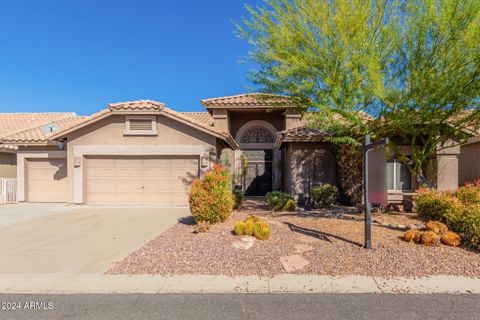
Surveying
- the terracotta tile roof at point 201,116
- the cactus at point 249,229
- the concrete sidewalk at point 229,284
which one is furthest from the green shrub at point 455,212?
the terracotta tile roof at point 201,116

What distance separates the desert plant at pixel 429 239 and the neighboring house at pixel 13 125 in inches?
744

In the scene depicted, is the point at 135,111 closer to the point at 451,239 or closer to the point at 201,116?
the point at 201,116

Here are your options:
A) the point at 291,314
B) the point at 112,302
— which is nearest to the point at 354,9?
the point at 291,314

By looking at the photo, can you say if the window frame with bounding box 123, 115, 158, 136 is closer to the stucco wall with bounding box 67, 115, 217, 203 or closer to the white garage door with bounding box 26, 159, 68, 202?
the stucco wall with bounding box 67, 115, 217, 203

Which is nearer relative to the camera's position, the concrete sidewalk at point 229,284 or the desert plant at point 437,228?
the concrete sidewalk at point 229,284

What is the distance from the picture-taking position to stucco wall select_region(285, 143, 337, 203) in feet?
39.8

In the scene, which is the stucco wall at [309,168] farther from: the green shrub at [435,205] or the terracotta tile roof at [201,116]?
the terracotta tile roof at [201,116]

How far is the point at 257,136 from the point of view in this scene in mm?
16359

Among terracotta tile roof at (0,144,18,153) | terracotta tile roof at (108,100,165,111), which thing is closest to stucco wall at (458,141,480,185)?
terracotta tile roof at (108,100,165,111)

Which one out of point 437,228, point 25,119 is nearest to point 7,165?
point 25,119

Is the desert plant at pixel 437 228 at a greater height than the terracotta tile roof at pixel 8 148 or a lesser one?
lesser

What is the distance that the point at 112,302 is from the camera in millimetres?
3807

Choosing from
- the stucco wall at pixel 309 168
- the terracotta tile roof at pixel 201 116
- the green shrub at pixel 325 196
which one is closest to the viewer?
the green shrub at pixel 325 196

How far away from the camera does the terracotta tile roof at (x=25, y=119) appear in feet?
61.2
